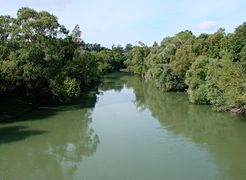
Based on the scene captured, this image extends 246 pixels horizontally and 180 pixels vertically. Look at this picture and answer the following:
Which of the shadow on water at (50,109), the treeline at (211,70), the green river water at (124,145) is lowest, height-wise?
the green river water at (124,145)

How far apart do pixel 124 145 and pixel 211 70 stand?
53.3 feet

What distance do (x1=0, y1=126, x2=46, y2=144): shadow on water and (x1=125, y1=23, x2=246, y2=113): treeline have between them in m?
16.9

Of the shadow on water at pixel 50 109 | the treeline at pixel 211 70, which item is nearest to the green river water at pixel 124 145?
the shadow on water at pixel 50 109

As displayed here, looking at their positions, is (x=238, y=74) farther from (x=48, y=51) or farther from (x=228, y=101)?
(x=48, y=51)

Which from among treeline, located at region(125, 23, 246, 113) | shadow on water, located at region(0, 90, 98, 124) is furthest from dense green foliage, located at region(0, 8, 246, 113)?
shadow on water, located at region(0, 90, 98, 124)

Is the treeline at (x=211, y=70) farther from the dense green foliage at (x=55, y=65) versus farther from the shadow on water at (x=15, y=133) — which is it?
the shadow on water at (x=15, y=133)

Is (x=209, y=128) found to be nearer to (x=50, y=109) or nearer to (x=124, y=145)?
(x=124, y=145)

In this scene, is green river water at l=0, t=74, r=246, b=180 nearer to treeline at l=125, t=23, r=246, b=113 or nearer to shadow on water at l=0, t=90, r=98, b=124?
shadow on water at l=0, t=90, r=98, b=124

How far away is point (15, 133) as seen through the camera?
97.3ft

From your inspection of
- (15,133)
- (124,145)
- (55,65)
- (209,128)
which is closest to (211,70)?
(209,128)

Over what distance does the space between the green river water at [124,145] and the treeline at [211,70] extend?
153 cm

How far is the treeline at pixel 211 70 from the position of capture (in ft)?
107

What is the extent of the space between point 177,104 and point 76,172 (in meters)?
24.8

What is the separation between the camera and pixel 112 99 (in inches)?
2052
